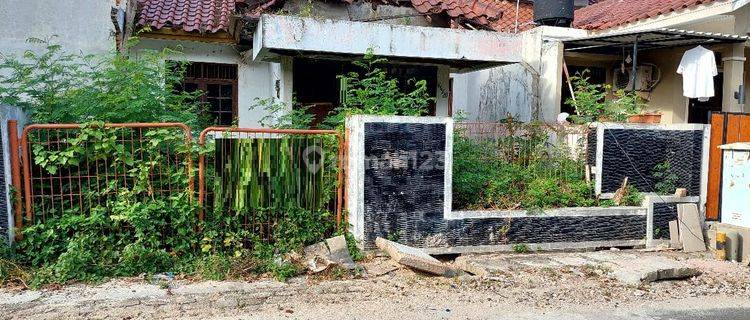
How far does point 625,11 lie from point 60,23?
37.5 ft

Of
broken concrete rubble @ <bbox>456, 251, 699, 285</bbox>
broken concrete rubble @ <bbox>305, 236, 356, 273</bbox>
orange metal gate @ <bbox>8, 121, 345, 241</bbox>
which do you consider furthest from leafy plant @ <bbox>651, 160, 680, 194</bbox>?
orange metal gate @ <bbox>8, 121, 345, 241</bbox>

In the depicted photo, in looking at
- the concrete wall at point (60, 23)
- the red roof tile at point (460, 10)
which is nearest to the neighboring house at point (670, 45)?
the red roof tile at point (460, 10)

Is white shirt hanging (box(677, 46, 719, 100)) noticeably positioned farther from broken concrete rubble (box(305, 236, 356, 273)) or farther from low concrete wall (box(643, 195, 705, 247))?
broken concrete rubble (box(305, 236, 356, 273))

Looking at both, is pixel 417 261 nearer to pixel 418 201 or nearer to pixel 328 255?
pixel 328 255

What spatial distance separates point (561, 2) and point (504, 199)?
5.79 meters

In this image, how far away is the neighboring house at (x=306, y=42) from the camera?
8930mm

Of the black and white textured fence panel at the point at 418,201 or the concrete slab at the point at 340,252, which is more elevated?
the black and white textured fence panel at the point at 418,201

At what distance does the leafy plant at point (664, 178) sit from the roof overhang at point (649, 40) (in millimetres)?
2382

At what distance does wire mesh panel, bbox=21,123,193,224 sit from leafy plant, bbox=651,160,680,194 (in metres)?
6.76

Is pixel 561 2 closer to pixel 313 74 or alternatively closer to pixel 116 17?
pixel 313 74

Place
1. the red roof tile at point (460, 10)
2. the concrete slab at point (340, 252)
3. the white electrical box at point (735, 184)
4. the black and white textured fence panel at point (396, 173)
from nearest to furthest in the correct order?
the concrete slab at point (340, 252) → the black and white textured fence panel at point (396, 173) → the white electrical box at point (735, 184) → the red roof tile at point (460, 10)

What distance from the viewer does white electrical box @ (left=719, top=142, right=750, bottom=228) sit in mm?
7883

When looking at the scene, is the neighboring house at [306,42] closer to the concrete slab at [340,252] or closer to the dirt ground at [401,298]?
the concrete slab at [340,252]

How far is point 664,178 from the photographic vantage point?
846 cm
